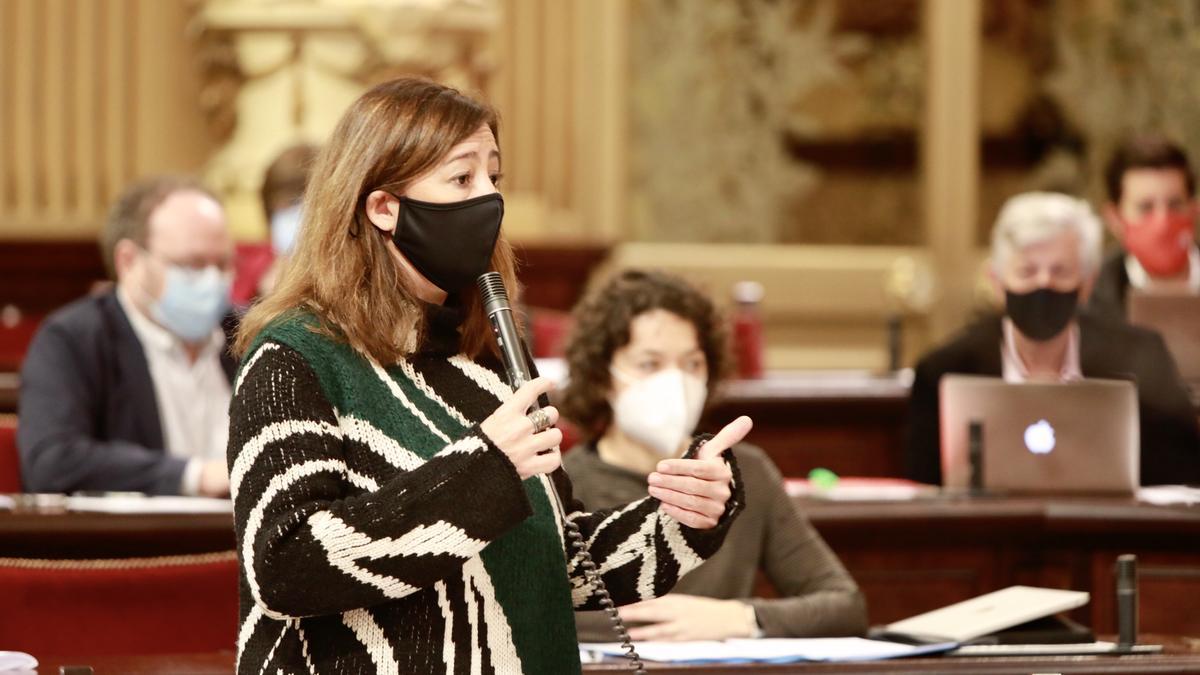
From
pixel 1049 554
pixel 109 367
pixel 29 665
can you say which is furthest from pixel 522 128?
pixel 29 665

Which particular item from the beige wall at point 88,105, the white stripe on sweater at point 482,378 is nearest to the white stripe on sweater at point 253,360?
the white stripe on sweater at point 482,378

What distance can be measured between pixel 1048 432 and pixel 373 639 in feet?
7.08

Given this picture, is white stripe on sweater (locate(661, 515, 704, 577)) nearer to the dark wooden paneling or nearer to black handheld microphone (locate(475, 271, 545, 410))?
black handheld microphone (locate(475, 271, 545, 410))

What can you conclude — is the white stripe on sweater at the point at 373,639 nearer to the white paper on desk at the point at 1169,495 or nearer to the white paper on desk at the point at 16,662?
the white paper on desk at the point at 16,662

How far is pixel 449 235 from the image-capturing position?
1.91 meters

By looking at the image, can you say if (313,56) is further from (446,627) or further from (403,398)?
(446,627)

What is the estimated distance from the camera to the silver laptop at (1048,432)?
3574 mm

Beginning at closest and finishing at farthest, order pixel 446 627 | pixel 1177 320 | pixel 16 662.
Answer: pixel 446 627 → pixel 16 662 → pixel 1177 320

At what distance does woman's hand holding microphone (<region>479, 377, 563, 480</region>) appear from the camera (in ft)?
5.71

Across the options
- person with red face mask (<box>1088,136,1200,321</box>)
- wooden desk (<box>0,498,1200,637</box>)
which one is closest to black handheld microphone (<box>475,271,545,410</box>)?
wooden desk (<box>0,498,1200,637</box>)

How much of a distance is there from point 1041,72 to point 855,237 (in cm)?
116

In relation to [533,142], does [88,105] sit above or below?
above

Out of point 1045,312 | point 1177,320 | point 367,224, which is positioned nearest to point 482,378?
point 367,224

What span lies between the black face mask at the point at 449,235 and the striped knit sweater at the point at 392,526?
5cm
